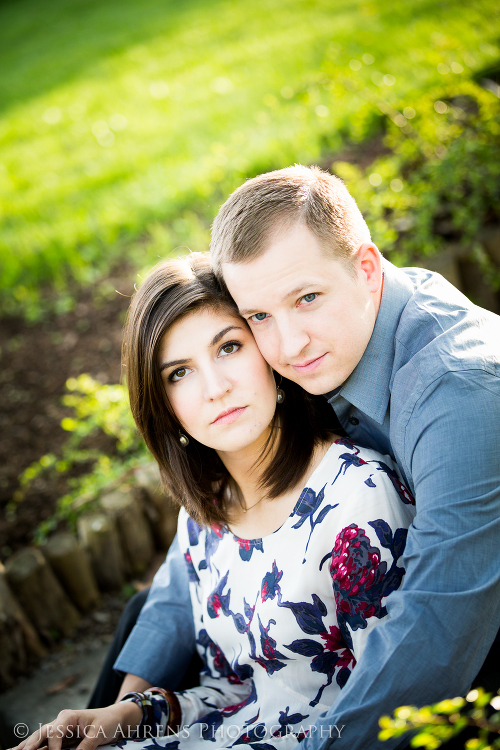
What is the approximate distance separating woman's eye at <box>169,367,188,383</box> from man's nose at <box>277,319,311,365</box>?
0.34 meters

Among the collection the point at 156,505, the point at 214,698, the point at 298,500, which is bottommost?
the point at 214,698

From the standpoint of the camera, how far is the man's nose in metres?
1.67

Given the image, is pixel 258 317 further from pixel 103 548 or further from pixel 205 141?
pixel 205 141

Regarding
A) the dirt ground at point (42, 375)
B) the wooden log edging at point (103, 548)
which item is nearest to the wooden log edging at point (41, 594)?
the wooden log edging at point (103, 548)

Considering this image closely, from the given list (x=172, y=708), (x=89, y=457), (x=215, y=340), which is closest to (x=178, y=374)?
(x=215, y=340)

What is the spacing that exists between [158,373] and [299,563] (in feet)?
2.27

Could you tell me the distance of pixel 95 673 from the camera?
8.82ft

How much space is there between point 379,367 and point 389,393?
0.08 metres

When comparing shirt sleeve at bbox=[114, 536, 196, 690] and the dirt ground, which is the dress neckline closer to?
shirt sleeve at bbox=[114, 536, 196, 690]

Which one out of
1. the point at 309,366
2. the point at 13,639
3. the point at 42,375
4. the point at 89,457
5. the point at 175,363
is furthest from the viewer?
the point at 42,375

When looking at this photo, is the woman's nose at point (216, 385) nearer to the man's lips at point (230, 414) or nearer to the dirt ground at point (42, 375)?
the man's lips at point (230, 414)

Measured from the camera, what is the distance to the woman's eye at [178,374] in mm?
1881

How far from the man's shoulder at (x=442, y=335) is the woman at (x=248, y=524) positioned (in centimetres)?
32

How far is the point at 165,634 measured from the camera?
2.10 m
